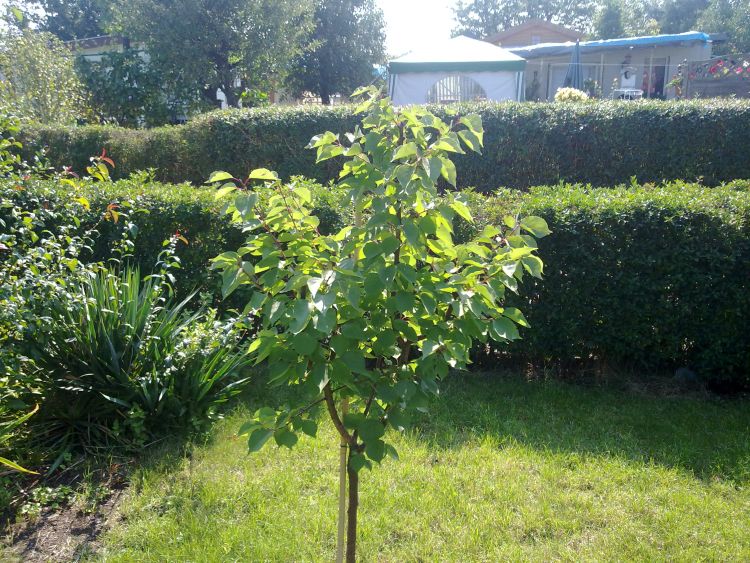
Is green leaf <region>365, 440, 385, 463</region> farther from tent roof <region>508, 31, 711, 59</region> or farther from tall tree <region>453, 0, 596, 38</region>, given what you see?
tall tree <region>453, 0, 596, 38</region>

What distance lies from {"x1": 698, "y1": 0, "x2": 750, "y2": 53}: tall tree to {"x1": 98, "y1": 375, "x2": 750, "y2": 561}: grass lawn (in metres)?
36.2

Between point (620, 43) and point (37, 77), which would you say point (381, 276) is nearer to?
point (37, 77)

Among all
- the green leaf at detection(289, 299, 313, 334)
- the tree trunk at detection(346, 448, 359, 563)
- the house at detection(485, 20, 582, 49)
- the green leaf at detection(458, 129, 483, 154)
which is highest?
the house at detection(485, 20, 582, 49)

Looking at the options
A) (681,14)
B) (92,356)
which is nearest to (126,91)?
(92,356)

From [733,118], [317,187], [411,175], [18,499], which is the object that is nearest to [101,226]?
[317,187]

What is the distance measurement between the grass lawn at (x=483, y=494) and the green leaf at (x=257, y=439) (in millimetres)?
1126

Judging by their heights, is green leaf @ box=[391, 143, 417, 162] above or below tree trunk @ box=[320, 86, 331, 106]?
below

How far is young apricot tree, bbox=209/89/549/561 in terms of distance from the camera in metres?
1.85

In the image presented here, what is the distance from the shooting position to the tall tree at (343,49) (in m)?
22.3

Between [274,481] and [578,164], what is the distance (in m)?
6.74

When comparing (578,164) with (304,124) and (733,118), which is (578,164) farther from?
(304,124)

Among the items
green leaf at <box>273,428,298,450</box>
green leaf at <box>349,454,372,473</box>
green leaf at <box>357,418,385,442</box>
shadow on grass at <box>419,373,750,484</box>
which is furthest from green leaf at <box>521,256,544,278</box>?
shadow on grass at <box>419,373,750,484</box>

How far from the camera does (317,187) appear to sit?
5.28 metres

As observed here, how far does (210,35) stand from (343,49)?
Answer: 845cm
